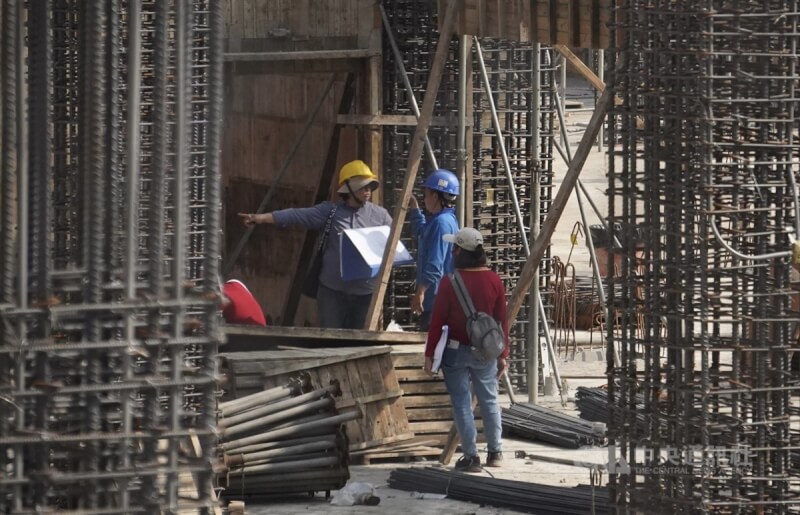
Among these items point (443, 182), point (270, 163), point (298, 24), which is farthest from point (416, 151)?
point (270, 163)

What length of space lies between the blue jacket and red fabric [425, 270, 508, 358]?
53.0 inches

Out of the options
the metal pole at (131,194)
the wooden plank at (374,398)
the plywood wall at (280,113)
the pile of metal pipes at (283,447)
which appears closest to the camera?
the metal pole at (131,194)

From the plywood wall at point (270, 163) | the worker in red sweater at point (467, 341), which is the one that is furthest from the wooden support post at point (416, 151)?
the plywood wall at point (270, 163)

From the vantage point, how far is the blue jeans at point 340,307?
1512 centimetres

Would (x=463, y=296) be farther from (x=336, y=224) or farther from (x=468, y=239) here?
(x=336, y=224)

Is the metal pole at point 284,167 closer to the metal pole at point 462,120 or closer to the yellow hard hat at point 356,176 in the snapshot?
the metal pole at point 462,120

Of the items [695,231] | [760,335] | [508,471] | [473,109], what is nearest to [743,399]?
[760,335]

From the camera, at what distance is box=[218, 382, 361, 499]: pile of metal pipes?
11992 mm

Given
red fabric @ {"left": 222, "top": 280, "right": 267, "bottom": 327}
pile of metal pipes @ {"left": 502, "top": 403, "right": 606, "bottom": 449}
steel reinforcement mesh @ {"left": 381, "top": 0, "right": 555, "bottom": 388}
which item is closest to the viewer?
red fabric @ {"left": 222, "top": 280, "right": 267, "bottom": 327}

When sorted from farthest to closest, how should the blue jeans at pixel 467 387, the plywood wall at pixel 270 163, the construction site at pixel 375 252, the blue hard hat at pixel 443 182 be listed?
the plywood wall at pixel 270 163
the blue hard hat at pixel 443 182
the blue jeans at pixel 467 387
the construction site at pixel 375 252

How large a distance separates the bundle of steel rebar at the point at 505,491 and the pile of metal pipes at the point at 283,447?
684mm

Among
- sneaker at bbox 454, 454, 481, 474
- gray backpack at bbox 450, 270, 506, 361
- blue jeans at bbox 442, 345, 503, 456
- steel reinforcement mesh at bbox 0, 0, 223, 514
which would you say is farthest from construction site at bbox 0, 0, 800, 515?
gray backpack at bbox 450, 270, 506, 361

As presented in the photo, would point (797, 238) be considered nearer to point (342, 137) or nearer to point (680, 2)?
point (680, 2)

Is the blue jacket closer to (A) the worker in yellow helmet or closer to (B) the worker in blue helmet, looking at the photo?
(B) the worker in blue helmet
